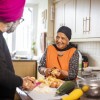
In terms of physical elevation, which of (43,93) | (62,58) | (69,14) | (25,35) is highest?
(69,14)

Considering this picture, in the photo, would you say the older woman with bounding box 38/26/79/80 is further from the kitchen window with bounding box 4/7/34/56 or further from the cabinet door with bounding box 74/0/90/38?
the kitchen window with bounding box 4/7/34/56

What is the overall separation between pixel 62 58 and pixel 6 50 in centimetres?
115

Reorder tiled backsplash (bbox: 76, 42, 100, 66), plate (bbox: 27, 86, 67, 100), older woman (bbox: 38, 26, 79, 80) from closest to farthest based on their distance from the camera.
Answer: plate (bbox: 27, 86, 67, 100)
older woman (bbox: 38, 26, 79, 80)
tiled backsplash (bbox: 76, 42, 100, 66)

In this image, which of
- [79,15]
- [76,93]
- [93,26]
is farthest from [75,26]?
[76,93]

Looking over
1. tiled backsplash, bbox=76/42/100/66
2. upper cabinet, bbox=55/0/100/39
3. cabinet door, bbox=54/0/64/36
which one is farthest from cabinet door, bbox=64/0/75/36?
tiled backsplash, bbox=76/42/100/66

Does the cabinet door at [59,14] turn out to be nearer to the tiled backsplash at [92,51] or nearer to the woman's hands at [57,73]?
the tiled backsplash at [92,51]

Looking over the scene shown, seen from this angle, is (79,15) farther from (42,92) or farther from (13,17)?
(13,17)

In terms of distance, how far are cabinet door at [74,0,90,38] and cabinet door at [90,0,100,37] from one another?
98 mm

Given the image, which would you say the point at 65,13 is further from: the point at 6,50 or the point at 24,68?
the point at 6,50

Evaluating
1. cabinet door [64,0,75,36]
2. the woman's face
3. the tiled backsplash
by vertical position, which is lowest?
the tiled backsplash

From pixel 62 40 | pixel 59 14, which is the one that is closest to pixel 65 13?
pixel 59 14

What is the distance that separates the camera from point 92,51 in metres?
3.34

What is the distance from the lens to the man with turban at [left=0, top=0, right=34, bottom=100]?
3.55 feet

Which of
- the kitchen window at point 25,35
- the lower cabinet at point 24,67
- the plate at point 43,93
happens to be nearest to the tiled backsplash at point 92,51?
the lower cabinet at point 24,67
